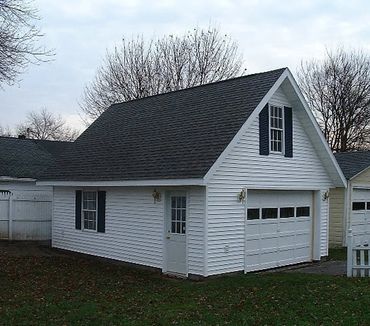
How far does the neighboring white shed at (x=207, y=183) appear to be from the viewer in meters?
13.9

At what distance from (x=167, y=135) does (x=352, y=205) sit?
414 inches

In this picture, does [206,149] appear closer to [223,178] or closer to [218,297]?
[223,178]

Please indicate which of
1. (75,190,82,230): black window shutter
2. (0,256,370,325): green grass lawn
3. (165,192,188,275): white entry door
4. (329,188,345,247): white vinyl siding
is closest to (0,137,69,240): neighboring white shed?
(75,190,82,230): black window shutter

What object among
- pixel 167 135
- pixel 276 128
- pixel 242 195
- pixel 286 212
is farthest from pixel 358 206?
pixel 167 135

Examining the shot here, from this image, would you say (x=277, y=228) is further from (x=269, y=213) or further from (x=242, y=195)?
(x=242, y=195)

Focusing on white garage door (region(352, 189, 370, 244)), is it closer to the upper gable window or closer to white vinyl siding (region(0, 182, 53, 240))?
the upper gable window

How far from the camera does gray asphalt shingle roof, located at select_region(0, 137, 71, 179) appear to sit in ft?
81.5

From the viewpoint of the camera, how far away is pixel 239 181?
14.6 meters

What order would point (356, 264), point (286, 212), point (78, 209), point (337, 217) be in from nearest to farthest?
point (356, 264) → point (286, 212) → point (78, 209) → point (337, 217)

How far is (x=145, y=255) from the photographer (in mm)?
15336

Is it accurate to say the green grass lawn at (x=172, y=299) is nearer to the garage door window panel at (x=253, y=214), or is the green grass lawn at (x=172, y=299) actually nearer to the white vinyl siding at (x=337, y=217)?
the garage door window panel at (x=253, y=214)

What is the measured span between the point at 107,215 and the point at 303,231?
6.50 m

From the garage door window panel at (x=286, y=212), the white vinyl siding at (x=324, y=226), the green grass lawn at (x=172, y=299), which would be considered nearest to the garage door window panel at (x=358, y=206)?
the white vinyl siding at (x=324, y=226)

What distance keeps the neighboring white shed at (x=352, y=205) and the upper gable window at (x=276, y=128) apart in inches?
279
